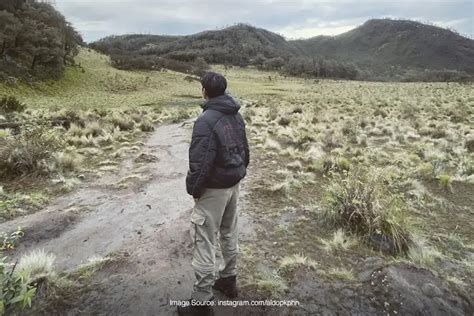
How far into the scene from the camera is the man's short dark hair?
3.60 metres

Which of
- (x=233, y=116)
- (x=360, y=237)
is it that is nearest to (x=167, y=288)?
(x=233, y=116)

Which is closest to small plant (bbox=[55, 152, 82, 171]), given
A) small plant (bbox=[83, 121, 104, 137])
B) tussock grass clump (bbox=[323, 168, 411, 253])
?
small plant (bbox=[83, 121, 104, 137])

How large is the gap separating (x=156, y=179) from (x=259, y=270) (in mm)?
4553

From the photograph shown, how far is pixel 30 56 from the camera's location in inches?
1266

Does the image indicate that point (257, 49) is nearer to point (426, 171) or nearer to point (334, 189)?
point (426, 171)

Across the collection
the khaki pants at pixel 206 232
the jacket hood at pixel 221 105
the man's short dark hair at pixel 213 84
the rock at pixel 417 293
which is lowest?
the rock at pixel 417 293

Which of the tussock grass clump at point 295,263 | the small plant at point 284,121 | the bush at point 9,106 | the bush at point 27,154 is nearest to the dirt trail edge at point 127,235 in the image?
the tussock grass clump at point 295,263

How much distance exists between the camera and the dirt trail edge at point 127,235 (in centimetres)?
410

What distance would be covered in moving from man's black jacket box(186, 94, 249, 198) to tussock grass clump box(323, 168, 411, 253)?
2.76m

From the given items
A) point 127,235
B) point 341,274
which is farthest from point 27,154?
point 341,274

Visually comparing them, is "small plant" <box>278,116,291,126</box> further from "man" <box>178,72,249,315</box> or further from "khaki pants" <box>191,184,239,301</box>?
"khaki pants" <box>191,184,239,301</box>

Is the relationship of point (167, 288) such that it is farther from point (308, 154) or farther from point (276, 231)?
point (308, 154)

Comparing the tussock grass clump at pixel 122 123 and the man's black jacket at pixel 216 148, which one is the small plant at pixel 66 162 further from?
the man's black jacket at pixel 216 148

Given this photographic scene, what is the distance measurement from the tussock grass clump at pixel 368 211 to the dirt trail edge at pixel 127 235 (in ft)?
5.07
